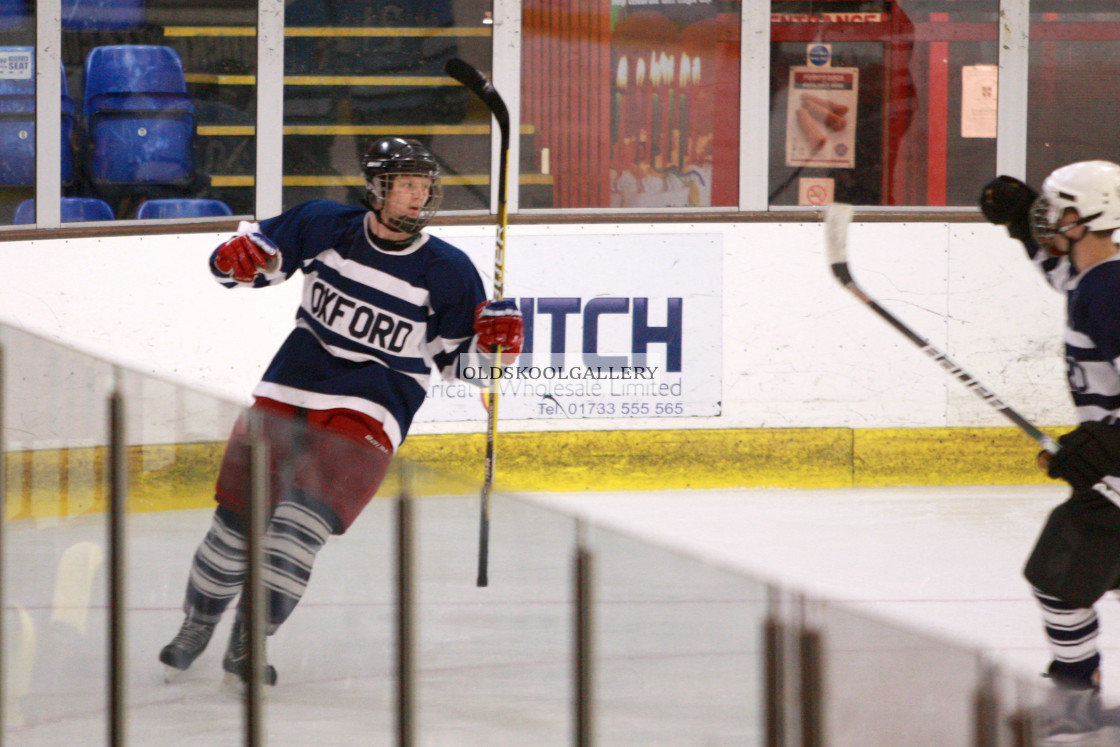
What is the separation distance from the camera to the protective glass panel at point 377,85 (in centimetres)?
566

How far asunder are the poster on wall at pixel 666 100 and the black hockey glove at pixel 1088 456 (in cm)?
333

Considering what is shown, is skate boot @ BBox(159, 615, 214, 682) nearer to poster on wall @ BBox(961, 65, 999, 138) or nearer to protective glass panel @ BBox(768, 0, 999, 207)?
protective glass panel @ BBox(768, 0, 999, 207)

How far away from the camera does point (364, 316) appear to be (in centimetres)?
301

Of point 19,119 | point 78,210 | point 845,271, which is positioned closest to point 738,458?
point 845,271

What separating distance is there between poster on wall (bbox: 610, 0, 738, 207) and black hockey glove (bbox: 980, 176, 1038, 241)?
285 cm

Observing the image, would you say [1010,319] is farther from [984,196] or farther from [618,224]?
[984,196]

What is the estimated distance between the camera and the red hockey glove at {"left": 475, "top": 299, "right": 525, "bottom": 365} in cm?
304

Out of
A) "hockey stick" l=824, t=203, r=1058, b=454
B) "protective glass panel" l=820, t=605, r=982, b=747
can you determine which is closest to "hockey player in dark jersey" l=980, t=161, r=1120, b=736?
"hockey stick" l=824, t=203, r=1058, b=454

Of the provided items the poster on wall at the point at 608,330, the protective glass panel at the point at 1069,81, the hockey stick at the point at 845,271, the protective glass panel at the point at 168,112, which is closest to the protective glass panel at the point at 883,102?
the protective glass panel at the point at 1069,81

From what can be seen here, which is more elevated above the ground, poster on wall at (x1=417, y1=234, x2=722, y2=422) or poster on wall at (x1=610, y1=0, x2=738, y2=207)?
poster on wall at (x1=610, y1=0, x2=738, y2=207)

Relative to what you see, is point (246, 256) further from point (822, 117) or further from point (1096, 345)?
point (822, 117)

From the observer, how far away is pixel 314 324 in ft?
10.0

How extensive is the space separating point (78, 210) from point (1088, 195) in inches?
160

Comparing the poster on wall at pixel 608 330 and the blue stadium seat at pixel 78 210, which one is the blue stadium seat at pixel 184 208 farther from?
the poster on wall at pixel 608 330
